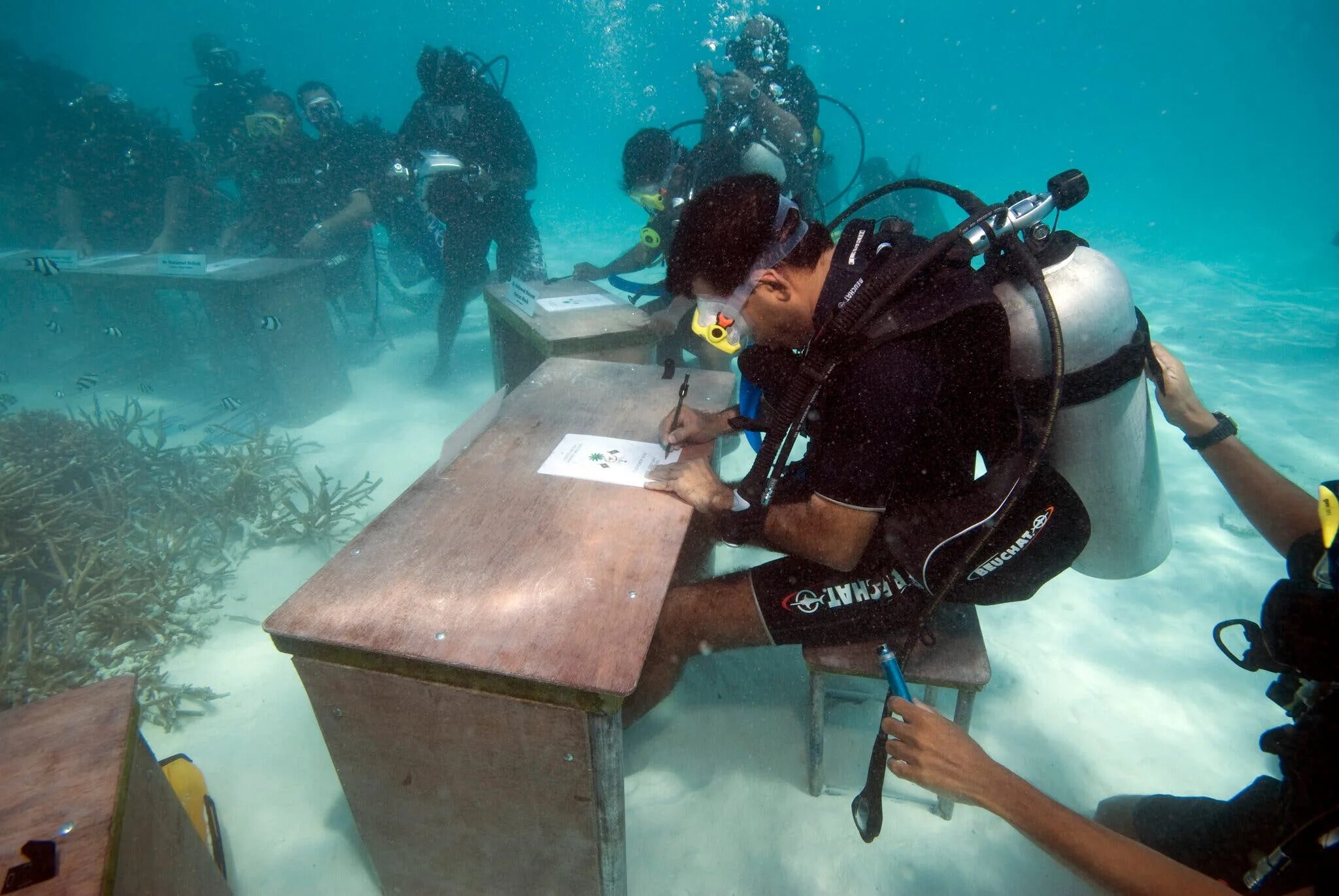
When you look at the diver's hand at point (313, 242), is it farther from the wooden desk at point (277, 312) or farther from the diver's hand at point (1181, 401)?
the diver's hand at point (1181, 401)

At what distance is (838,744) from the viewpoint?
325cm

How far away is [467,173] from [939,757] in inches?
311

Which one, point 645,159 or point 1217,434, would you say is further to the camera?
point 645,159

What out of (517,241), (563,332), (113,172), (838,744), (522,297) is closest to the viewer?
(838,744)

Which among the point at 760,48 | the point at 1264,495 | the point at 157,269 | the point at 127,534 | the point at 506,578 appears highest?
the point at 760,48

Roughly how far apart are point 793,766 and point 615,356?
288cm

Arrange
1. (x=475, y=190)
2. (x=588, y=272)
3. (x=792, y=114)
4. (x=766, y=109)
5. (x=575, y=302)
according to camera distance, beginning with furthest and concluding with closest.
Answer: (x=475, y=190) → (x=792, y=114) → (x=588, y=272) → (x=766, y=109) → (x=575, y=302)

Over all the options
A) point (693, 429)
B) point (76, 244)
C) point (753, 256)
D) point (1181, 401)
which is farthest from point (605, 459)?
point (76, 244)

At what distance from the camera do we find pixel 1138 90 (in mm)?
86312

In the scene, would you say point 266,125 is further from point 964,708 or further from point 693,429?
point 964,708

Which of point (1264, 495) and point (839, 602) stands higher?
point (1264, 495)

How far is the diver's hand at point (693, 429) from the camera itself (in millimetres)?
2631

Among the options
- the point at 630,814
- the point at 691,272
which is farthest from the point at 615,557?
the point at 630,814

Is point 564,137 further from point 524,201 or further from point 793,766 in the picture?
point 793,766
